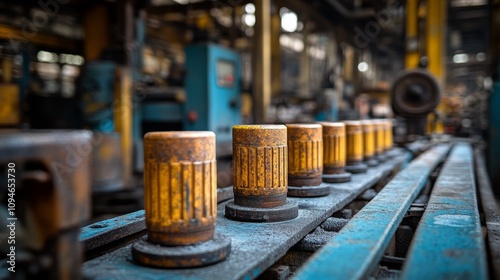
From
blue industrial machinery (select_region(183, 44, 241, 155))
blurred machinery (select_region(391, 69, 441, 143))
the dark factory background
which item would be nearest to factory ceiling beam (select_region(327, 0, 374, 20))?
the dark factory background

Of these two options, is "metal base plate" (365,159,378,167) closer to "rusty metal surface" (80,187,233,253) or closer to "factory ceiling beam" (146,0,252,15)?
"rusty metal surface" (80,187,233,253)

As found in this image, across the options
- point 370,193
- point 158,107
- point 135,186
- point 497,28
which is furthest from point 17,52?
point 497,28

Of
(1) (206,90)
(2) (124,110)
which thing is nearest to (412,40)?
(1) (206,90)

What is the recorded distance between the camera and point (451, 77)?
640 inches

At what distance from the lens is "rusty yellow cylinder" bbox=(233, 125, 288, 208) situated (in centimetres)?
157

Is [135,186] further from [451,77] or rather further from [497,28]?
[451,77]

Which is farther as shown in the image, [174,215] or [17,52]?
[17,52]

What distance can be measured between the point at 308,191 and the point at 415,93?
150 inches

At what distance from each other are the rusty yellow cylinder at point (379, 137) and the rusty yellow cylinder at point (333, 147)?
102 cm

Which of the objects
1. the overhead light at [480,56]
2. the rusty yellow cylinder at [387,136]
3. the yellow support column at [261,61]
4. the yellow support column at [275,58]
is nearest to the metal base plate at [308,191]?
the rusty yellow cylinder at [387,136]

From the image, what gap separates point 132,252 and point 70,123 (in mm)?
4192

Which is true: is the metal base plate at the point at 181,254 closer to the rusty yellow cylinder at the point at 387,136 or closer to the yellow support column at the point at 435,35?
the rusty yellow cylinder at the point at 387,136

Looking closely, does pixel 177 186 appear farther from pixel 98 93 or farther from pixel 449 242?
pixel 98 93

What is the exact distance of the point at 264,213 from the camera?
1.54 metres
